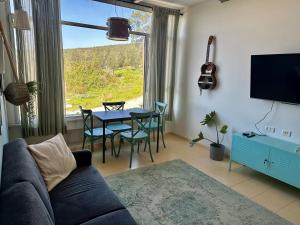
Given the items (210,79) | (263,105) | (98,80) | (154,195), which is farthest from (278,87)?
(98,80)

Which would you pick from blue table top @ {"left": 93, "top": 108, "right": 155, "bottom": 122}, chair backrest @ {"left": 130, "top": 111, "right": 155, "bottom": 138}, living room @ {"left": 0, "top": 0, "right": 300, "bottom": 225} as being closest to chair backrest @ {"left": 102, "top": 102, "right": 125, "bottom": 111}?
living room @ {"left": 0, "top": 0, "right": 300, "bottom": 225}

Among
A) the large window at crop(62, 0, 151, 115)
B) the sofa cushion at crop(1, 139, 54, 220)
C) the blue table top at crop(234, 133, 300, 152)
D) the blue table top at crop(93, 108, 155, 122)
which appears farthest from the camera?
the large window at crop(62, 0, 151, 115)

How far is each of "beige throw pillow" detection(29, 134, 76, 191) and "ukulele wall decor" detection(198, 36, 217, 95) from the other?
2.76 metres

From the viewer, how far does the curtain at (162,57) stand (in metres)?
4.27

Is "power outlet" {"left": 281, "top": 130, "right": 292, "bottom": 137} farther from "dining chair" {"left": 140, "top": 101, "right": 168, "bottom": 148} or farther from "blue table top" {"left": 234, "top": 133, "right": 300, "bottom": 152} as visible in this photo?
"dining chair" {"left": 140, "top": 101, "right": 168, "bottom": 148}

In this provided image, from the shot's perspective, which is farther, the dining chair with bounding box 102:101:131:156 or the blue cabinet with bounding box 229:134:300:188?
the dining chair with bounding box 102:101:131:156

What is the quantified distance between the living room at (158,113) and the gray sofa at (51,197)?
0.01 metres

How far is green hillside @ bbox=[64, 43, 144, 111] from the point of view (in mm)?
3811

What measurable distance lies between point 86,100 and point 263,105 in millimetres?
2996

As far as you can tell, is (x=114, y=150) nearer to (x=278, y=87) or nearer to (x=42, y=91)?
(x=42, y=91)

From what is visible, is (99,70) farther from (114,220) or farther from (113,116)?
(114,220)

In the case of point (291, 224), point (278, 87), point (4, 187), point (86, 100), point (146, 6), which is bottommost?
point (291, 224)

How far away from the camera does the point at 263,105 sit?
3158mm

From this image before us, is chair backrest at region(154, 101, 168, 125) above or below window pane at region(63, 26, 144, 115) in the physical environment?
below
